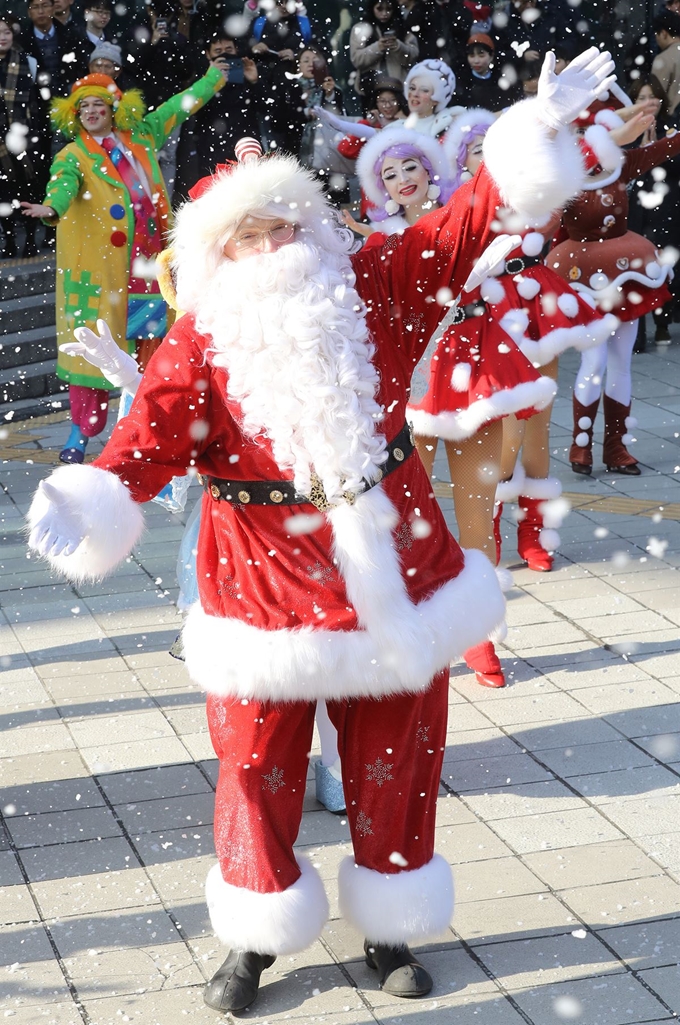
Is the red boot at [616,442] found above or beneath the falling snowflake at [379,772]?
beneath

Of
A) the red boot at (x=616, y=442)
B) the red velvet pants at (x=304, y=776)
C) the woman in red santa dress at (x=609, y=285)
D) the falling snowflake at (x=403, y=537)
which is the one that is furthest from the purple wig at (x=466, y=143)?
the red velvet pants at (x=304, y=776)

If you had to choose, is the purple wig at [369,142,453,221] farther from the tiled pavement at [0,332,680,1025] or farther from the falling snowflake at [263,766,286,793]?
the falling snowflake at [263,766,286,793]

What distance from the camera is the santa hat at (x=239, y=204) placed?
2980 mm

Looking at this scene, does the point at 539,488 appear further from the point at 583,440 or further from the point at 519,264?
the point at 583,440

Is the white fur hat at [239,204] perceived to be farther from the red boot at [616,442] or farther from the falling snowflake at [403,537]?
the red boot at [616,442]

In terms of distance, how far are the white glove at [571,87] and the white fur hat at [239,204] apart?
546 millimetres

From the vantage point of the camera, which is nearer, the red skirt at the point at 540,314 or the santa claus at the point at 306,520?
the santa claus at the point at 306,520

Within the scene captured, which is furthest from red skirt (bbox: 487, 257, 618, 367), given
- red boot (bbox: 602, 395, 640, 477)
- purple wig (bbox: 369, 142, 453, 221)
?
red boot (bbox: 602, 395, 640, 477)

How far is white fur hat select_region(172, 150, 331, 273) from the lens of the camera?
9.78ft

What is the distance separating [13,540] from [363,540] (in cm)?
422

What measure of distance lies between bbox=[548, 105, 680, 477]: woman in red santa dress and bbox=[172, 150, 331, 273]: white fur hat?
4540mm

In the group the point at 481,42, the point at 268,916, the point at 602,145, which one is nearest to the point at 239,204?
the point at 268,916

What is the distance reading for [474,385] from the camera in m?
5.12

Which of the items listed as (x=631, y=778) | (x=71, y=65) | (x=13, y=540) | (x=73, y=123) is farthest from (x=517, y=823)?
(x=71, y=65)
